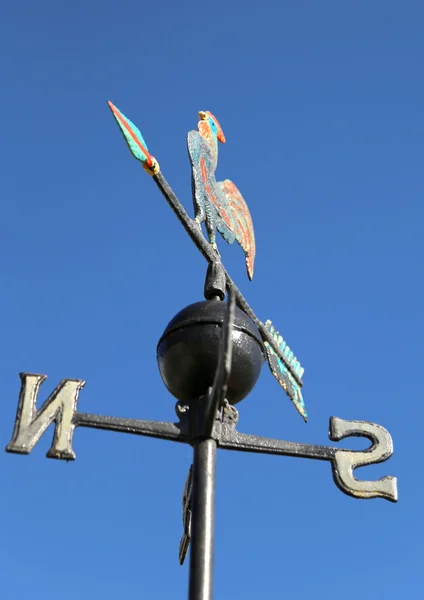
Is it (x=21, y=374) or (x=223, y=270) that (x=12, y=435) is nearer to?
(x=21, y=374)

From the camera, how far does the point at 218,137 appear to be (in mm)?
5031

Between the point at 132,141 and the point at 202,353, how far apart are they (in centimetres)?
116

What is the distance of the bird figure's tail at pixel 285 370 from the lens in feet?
14.2

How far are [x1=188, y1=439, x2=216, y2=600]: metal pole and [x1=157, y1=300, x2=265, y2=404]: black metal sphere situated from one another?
0.32 metres

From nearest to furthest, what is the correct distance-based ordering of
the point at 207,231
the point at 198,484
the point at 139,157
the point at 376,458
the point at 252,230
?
the point at 198,484 < the point at 376,458 < the point at 139,157 < the point at 207,231 < the point at 252,230

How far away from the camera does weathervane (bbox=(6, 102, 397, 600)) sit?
117 inches

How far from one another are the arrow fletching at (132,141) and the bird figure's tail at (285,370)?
3.70 feet

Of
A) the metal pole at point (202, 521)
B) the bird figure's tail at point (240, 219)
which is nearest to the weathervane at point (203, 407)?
the metal pole at point (202, 521)

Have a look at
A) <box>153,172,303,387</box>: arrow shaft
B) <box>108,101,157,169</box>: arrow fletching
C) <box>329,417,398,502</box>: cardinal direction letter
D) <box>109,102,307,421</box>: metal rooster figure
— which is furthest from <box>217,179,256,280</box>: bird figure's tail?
<box>329,417,398,502</box>: cardinal direction letter

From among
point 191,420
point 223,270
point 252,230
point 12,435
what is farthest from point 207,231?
point 12,435

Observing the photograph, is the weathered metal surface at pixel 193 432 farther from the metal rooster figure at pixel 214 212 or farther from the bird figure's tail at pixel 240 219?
the bird figure's tail at pixel 240 219

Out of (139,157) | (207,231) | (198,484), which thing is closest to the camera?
(198,484)

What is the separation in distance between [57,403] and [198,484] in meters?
0.62

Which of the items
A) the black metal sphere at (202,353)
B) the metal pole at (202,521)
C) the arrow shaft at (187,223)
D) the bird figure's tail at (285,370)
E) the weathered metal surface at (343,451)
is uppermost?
the arrow shaft at (187,223)
